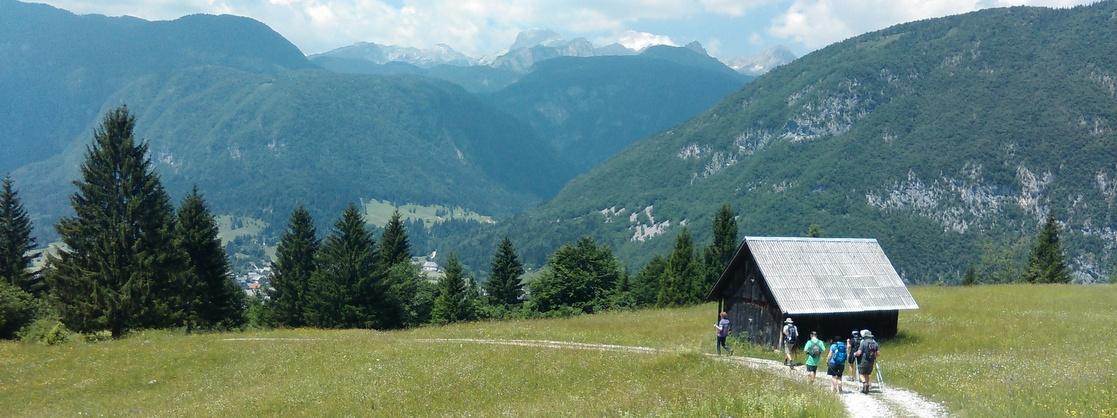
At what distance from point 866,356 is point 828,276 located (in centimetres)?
1543

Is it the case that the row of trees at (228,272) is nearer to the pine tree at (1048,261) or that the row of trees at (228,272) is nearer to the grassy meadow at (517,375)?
the pine tree at (1048,261)

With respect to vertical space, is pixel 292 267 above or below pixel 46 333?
above

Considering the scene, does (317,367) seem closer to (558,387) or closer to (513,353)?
(513,353)

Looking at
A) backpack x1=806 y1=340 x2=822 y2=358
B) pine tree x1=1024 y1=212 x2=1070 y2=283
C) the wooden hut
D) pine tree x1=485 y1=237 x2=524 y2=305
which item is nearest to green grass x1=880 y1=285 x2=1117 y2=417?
the wooden hut

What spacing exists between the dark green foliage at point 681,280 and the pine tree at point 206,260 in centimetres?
4499

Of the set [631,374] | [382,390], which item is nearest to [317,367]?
[382,390]

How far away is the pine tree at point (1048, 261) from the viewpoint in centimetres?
8419

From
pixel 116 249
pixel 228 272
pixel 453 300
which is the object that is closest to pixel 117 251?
pixel 116 249

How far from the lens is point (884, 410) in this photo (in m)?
18.8

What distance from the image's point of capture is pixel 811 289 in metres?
35.3

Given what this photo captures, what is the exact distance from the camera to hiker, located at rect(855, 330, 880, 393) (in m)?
21.7

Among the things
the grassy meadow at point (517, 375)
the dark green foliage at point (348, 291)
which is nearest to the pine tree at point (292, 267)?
the dark green foliage at point (348, 291)

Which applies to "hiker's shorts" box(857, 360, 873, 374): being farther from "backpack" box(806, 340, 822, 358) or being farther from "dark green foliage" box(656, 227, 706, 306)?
"dark green foliage" box(656, 227, 706, 306)

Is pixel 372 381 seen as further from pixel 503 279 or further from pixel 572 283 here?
pixel 503 279
